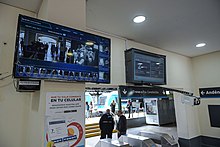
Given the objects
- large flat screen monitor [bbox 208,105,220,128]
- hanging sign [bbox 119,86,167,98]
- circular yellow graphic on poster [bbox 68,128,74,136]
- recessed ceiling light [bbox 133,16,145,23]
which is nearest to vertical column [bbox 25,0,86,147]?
circular yellow graphic on poster [bbox 68,128,74,136]

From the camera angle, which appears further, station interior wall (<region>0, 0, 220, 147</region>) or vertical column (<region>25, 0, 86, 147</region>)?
station interior wall (<region>0, 0, 220, 147</region>)

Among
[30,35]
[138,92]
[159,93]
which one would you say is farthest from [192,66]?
[30,35]

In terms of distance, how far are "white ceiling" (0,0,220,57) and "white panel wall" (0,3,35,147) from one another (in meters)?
0.25

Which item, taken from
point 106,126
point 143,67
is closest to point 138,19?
point 143,67

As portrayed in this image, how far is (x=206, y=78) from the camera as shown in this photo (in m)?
4.92

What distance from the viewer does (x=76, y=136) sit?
158 cm

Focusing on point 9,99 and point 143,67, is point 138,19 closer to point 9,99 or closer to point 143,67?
point 143,67

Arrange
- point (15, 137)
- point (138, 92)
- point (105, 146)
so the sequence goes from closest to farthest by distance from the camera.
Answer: point (15, 137) → point (105, 146) → point (138, 92)

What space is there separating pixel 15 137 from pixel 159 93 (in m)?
3.07

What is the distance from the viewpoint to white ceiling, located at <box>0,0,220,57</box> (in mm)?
2133

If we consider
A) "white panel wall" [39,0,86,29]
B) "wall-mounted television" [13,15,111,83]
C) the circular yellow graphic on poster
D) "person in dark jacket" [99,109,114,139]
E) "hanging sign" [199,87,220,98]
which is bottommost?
"person in dark jacket" [99,109,114,139]

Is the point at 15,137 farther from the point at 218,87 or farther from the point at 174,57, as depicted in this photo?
the point at 218,87

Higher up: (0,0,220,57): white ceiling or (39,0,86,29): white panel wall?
(0,0,220,57): white ceiling

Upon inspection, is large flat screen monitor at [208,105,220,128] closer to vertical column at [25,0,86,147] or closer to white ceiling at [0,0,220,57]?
white ceiling at [0,0,220,57]
